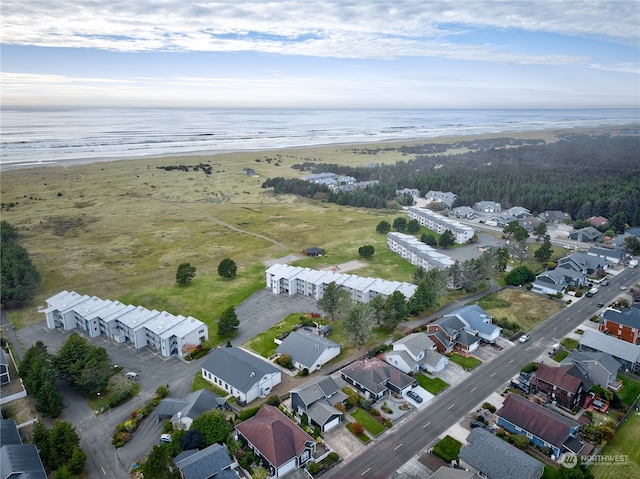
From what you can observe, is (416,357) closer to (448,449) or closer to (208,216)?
(448,449)

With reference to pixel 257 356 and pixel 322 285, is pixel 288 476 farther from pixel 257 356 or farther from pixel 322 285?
pixel 322 285

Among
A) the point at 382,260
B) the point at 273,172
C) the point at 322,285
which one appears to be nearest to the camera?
the point at 322,285

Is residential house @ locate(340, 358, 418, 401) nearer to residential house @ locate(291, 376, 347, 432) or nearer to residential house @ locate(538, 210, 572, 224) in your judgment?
residential house @ locate(291, 376, 347, 432)

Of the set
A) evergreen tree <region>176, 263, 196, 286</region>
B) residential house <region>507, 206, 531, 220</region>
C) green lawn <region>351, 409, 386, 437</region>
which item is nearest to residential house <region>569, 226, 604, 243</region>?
residential house <region>507, 206, 531, 220</region>

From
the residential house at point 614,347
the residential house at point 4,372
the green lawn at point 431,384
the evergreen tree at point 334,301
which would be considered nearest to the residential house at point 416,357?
the green lawn at point 431,384

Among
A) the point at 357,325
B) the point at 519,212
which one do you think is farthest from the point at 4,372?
the point at 519,212

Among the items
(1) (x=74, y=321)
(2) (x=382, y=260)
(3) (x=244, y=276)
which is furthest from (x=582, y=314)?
(1) (x=74, y=321)
